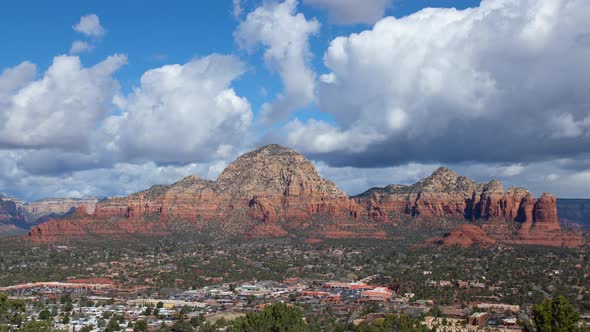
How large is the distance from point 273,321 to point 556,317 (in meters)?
30.9

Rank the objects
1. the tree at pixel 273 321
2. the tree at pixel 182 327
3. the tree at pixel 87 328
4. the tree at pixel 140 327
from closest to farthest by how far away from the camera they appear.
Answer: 1. the tree at pixel 273 321
2. the tree at pixel 87 328
3. the tree at pixel 140 327
4. the tree at pixel 182 327

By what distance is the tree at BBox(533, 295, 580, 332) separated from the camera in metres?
74.7

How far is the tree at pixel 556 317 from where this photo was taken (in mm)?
74688

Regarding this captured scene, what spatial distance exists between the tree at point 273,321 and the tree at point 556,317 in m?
26.4

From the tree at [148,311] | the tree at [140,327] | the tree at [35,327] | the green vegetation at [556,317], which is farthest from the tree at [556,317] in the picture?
the tree at [148,311]

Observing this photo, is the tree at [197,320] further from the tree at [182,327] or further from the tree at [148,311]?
the tree at [148,311]

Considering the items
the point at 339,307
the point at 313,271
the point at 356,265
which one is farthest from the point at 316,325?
the point at 356,265

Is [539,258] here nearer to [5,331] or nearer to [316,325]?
[316,325]

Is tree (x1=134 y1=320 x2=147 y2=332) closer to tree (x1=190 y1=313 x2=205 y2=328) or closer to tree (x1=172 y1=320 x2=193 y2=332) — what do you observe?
tree (x1=172 y1=320 x2=193 y2=332)

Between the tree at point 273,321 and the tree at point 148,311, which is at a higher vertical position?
the tree at point 273,321

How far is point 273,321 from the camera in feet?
275

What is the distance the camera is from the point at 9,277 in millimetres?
166625

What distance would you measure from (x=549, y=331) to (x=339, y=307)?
195 ft

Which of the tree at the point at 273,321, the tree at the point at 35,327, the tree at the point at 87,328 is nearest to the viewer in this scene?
the tree at the point at 35,327
